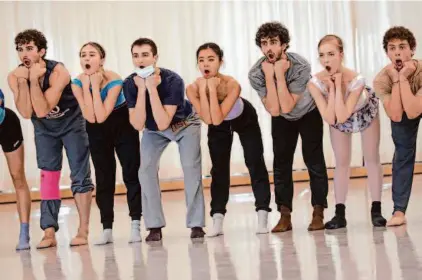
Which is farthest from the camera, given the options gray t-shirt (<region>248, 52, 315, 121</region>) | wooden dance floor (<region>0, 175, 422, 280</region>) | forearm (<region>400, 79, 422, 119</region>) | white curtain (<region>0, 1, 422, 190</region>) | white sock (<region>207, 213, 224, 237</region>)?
white curtain (<region>0, 1, 422, 190</region>)

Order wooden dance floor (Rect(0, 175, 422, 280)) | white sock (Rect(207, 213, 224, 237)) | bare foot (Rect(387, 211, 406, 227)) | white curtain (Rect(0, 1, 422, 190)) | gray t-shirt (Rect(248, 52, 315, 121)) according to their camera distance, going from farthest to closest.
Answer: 1. white curtain (Rect(0, 1, 422, 190))
2. white sock (Rect(207, 213, 224, 237))
3. gray t-shirt (Rect(248, 52, 315, 121))
4. bare foot (Rect(387, 211, 406, 227))
5. wooden dance floor (Rect(0, 175, 422, 280))

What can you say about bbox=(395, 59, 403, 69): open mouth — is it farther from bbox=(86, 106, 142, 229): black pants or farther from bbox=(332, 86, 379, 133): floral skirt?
bbox=(86, 106, 142, 229): black pants

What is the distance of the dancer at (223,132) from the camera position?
209 inches

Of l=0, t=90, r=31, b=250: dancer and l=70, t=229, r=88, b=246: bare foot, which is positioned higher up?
l=0, t=90, r=31, b=250: dancer

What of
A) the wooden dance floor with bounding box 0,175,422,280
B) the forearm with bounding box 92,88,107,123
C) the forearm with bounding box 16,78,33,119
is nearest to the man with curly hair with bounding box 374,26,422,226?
the wooden dance floor with bounding box 0,175,422,280

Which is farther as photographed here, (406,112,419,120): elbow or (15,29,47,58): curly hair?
(15,29,47,58): curly hair

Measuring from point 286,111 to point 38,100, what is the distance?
1.37m

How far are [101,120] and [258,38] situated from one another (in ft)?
3.23

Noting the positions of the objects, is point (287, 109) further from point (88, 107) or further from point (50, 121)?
point (50, 121)

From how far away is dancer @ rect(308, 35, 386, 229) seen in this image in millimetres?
5109

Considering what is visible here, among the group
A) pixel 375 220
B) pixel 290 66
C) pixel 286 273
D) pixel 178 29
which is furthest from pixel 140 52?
pixel 178 29

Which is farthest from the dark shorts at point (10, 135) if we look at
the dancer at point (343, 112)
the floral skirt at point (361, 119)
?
the floral skirt at point (361, 119)

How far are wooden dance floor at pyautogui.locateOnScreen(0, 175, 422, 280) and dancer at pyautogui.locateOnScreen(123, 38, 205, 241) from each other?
0.59 ft

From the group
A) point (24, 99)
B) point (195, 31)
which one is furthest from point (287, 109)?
point (195, 31)
